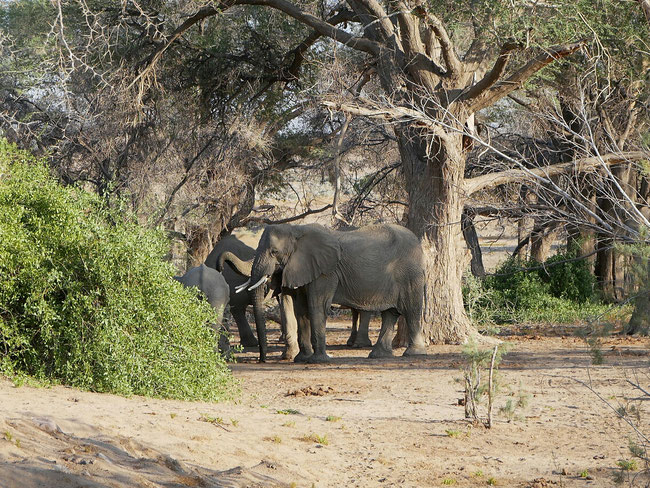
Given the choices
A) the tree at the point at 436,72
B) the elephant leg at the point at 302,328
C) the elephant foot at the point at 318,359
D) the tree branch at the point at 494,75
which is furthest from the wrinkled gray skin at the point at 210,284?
the tree branch at the point at 494,75

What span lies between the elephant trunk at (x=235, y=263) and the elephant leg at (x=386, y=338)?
236cm

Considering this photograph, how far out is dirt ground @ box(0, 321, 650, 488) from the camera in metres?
6.07

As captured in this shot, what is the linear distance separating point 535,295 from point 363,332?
6414 millimetres

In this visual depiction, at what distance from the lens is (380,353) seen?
14289mm

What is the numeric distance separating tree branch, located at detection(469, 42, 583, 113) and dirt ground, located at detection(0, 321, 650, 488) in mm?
4923

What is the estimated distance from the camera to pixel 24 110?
20.1m

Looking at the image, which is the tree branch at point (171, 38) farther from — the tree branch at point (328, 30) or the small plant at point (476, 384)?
the small plant at point (476, 384)

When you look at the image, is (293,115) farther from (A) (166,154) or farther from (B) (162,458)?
(B) (162,458)

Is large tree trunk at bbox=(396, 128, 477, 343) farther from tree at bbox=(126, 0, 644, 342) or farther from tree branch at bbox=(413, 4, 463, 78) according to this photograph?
tree branch at bbox=(413, 4, 463, 78)

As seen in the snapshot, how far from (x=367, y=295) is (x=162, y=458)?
8.42 m

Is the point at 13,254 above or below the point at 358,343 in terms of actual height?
above

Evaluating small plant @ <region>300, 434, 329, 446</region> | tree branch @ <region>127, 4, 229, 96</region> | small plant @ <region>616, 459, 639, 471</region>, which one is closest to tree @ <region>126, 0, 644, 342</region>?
tree branch @ <region>127, 4, 229, 96</region>

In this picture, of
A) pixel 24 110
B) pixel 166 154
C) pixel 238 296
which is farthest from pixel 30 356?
pixel 24 110

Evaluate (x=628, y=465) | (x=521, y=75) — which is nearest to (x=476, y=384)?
(x=628, y=465)
